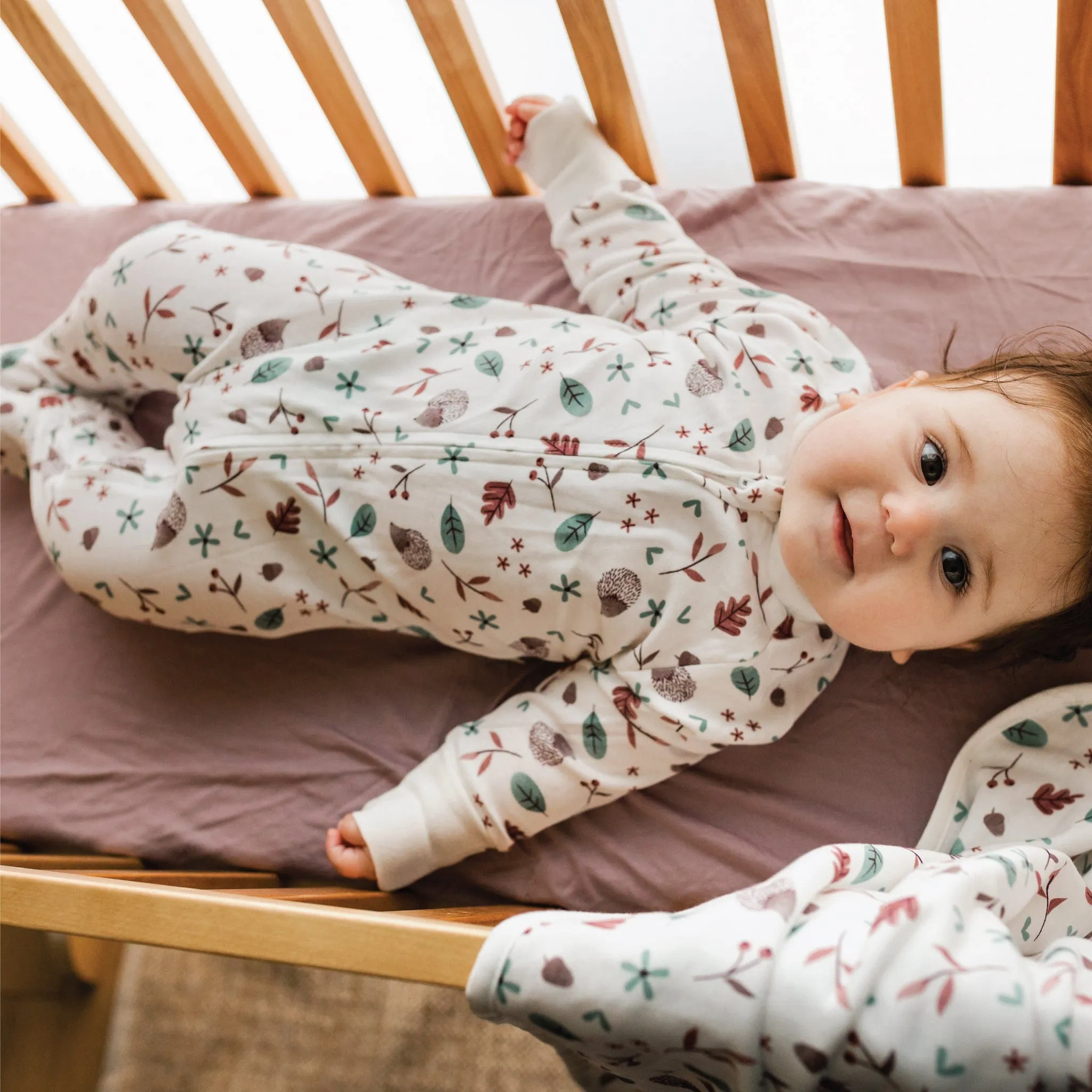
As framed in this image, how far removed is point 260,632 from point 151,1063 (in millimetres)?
655

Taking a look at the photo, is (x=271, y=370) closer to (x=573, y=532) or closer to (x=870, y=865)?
(x=573, y=532)

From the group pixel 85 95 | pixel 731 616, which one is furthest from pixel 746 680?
pixel 85 95

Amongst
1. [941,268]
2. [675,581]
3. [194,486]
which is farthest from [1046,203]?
[194,486]

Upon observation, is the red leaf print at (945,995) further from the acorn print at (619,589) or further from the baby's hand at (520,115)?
the baby's hand at (520,115)

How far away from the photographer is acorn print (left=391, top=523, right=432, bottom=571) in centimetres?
89

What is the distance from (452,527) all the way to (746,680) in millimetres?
313

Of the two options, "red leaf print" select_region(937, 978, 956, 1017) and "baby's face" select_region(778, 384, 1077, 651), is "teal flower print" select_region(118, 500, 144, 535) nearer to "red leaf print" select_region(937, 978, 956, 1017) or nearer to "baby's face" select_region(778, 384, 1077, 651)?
"baby's face" select_region(778, 384, 1077, 651)

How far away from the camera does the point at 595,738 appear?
889 mm

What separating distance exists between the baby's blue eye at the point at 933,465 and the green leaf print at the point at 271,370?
605 millimetres

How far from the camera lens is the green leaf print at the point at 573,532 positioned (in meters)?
0.87

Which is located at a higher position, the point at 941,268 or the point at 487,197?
the point at 487,197

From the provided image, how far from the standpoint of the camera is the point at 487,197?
3.96 feet

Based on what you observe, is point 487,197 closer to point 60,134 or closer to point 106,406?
point 106,406

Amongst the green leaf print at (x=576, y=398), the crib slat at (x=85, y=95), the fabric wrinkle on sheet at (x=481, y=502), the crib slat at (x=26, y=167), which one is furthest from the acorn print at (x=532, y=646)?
the crib slat at (x=26, y=167)
